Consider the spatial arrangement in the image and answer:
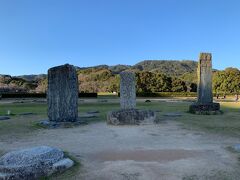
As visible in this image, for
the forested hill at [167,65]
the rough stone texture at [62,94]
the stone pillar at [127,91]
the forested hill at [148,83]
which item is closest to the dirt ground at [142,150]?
the rough stone texture at [62,94]

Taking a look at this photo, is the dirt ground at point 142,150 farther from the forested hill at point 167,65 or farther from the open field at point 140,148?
the forested hill at point 167,65

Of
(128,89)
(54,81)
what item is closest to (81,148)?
(54,81)

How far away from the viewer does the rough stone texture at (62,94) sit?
1198cm

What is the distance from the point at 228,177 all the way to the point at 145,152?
227 centimetres

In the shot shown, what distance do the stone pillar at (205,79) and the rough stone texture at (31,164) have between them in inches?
508

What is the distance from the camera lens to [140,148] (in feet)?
24.9

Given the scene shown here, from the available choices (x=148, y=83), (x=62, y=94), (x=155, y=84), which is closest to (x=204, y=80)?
(x=62, y=94)

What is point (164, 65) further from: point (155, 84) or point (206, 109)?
point (206, 109)

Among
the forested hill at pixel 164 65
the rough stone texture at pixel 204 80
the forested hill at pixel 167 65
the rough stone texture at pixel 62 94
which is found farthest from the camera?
the forested hill at pixel 167 65

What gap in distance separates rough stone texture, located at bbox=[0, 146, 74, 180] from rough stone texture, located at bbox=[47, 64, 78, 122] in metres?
6.16

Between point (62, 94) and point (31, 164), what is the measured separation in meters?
6.83

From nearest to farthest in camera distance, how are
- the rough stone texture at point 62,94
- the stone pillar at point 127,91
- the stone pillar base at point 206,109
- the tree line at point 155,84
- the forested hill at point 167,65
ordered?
the rough stone texture at point 62,94 → the stone pillar at point 127,91 → the stone pillar base at point 206,109 → the tree line at point 155,84 → the forested hill at point 167,65

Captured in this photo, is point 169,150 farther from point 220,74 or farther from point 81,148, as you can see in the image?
point 220,74

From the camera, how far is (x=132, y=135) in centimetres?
963
